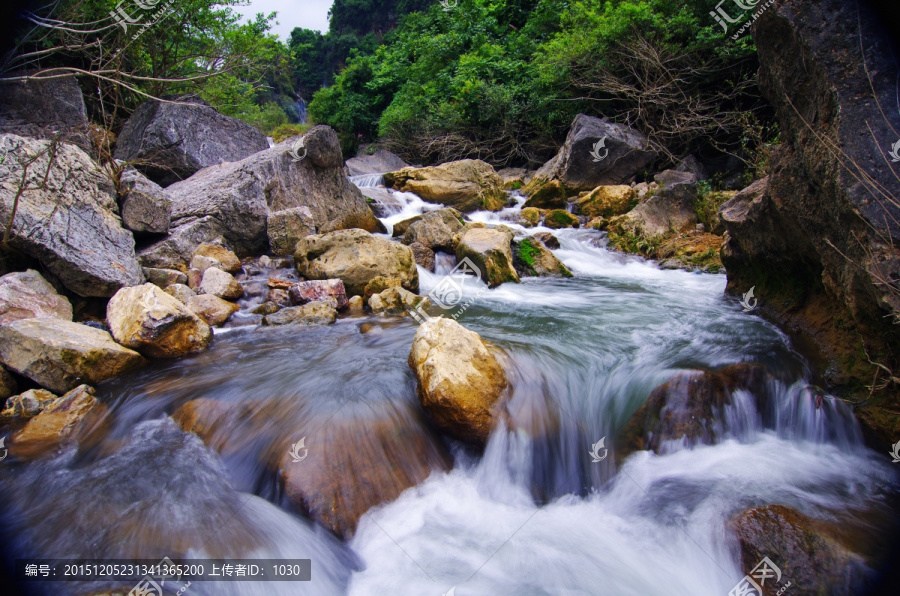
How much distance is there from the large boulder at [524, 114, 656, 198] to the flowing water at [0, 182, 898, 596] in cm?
864

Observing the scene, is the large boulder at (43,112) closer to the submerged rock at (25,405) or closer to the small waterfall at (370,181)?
the submerged rock at (25,405)

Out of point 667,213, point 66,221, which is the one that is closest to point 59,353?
point 66,221

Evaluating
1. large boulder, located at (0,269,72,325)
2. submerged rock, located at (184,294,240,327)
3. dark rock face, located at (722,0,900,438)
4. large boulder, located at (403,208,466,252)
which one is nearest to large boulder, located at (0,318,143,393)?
large boulder, located at (0,269,72,325)

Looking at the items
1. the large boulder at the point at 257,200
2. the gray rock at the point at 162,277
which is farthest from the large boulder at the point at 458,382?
the large boulder at the point at 257,200

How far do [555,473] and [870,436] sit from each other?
7.24 ft

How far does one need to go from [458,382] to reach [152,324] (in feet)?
10.4

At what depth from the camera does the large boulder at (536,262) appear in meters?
8.09

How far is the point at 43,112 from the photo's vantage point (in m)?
7.52

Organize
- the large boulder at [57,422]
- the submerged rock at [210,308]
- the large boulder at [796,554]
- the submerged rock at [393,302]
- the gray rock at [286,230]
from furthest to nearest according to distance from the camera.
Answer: the gray rock at [286,230], the submerged rock at [393,302], the submerged rock at [210,308], the large boulder at [57,422], the large boulder at [796,554]

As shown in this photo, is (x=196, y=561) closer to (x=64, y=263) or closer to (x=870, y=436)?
(x=64, y=263)

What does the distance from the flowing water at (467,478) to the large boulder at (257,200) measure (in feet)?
11.1

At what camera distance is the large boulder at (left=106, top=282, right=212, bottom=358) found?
424 cm

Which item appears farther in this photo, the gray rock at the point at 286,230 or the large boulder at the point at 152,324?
the gray rock at the point at 286,230

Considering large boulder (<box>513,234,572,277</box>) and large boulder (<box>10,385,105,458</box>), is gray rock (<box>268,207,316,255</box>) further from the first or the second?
large boulder (<box>10,385,105,458</box>)
